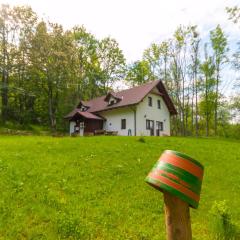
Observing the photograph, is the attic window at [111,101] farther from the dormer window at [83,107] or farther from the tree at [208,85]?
the tree at [208,85]

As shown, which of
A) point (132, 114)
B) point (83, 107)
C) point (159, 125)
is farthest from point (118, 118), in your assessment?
point (83, 107)

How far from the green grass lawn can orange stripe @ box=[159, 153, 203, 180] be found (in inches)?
133

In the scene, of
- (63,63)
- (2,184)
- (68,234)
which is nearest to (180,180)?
(68,234)

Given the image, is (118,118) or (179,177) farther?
(118,118)

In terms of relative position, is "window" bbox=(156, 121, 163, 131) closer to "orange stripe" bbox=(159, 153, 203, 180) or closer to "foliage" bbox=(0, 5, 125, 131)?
"foliage" bbox=(0, 5, 125, 131)

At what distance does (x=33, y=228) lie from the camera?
18.0 feet

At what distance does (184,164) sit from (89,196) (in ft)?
17.5

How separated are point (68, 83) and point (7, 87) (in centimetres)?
820

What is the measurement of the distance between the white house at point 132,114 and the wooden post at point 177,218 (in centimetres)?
2683

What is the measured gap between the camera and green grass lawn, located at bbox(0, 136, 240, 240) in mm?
5555

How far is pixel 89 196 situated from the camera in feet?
24.3

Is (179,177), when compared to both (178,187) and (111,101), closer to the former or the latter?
(178,187)

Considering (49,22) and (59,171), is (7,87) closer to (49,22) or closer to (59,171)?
(49,22)

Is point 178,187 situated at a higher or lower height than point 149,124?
lower
